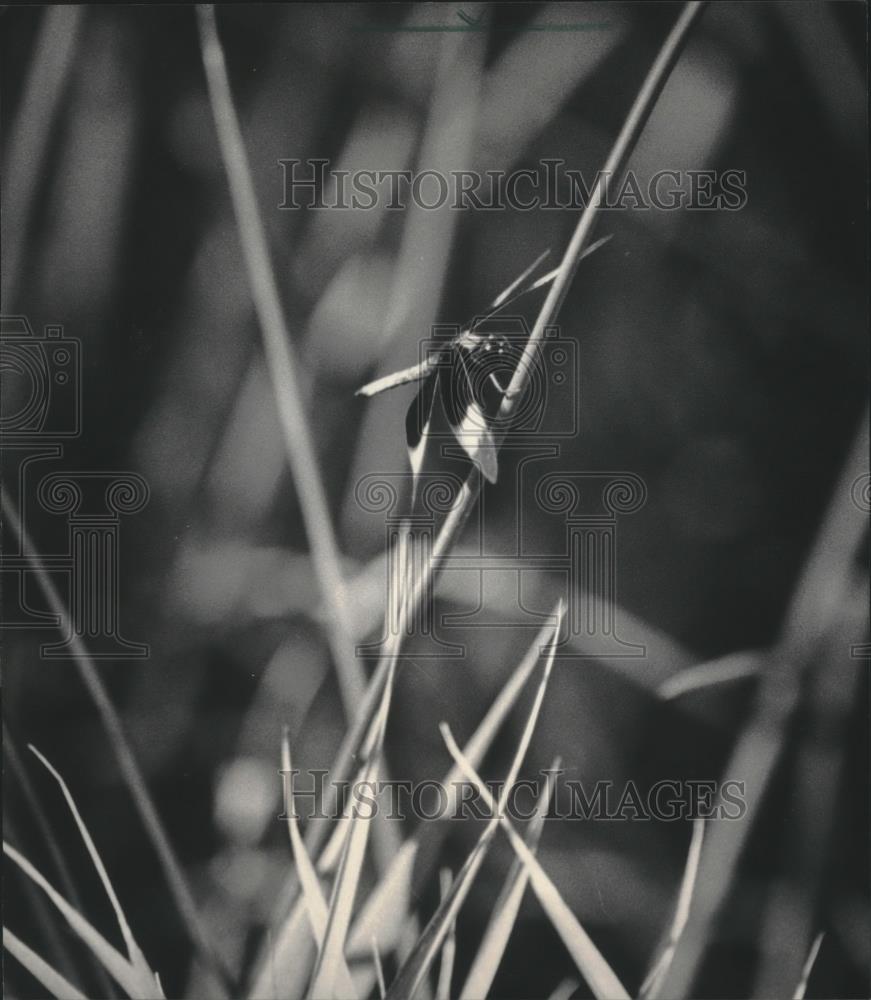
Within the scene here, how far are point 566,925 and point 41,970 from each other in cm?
74

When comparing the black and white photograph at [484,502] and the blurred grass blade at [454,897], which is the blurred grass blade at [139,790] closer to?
the black and white photograph at [484,502]

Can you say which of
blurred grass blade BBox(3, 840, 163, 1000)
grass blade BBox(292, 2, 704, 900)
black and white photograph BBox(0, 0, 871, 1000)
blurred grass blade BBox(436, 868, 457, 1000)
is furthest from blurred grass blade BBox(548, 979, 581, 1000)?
blurred grass blade BBox(3, 840, 163, 1000)

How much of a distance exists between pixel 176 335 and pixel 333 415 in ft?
0.81

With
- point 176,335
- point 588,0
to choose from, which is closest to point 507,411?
point 176,335

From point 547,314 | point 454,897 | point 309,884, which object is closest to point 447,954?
point 454,897

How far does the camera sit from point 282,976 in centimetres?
116

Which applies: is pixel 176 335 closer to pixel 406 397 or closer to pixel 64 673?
pixel 406 397

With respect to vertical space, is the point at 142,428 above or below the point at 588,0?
below

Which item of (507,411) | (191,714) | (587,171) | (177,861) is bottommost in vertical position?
(177,861)

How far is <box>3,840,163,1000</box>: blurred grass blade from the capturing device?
1173 millimetres

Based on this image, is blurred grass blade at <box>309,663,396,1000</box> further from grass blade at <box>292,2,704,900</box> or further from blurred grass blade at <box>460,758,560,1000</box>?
blurred grass blade at <box>460,758,560,1000</box>

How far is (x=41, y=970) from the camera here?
1.19 metres

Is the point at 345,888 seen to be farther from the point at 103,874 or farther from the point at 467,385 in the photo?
the point at 467,385

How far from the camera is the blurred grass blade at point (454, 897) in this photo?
115 centimetres
